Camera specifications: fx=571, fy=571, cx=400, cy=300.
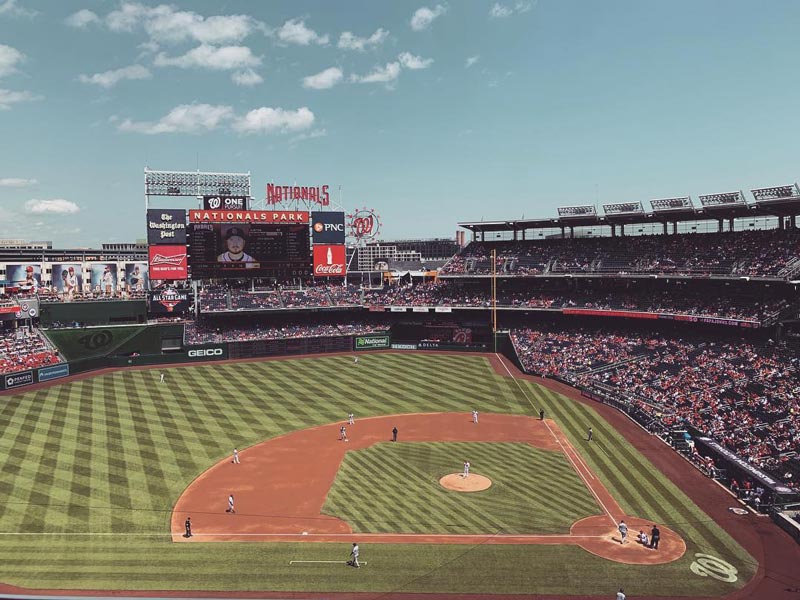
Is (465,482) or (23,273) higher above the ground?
(23,273)

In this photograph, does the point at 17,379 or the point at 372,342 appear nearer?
the point at 17,379

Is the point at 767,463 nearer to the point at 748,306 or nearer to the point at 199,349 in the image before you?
the point at 748,306

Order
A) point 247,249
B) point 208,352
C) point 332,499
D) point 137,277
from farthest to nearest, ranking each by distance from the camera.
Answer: point 137,277 → point 247,249 → point 208,352 → point 332,499

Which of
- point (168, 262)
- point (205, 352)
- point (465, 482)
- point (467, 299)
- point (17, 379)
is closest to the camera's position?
point (465, 482)

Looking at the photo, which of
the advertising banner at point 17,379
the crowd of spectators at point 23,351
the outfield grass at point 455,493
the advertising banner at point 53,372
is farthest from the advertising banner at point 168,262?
the outfield grass at point 455,493

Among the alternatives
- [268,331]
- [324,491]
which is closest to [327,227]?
[268,331]

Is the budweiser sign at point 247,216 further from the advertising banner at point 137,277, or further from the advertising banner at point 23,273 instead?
the advertising banner at point 23,273

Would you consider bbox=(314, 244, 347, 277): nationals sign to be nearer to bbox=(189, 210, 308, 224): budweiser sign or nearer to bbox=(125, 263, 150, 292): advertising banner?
bbox=(189, 210, 308, 224): budweiser sign

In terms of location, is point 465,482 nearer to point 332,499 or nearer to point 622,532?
point 332,499
